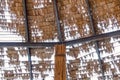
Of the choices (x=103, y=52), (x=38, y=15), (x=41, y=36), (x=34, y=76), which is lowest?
(x=34, y=76)

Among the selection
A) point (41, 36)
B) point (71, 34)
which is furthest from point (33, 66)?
point (71, 34)

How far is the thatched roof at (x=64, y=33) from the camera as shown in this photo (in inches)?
336

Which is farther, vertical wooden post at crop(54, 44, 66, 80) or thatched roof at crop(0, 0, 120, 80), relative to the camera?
thatched roof at crop(0, 0, 120, 80)

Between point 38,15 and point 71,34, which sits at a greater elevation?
point 38,15

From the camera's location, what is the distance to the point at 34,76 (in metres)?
8.69

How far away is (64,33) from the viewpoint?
8734 mm

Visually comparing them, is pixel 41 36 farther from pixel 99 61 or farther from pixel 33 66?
pixel 99 61

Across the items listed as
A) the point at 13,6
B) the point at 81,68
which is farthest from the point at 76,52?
the point at 13,6

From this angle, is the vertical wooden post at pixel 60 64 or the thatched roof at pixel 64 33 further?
the thatched roof at pixel 64 33

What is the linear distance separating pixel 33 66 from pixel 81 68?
1410 millimetres

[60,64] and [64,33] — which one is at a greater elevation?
[64,33]

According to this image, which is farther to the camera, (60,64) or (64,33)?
(64,33)

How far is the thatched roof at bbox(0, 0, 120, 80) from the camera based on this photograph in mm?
8531

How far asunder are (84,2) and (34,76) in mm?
2600
